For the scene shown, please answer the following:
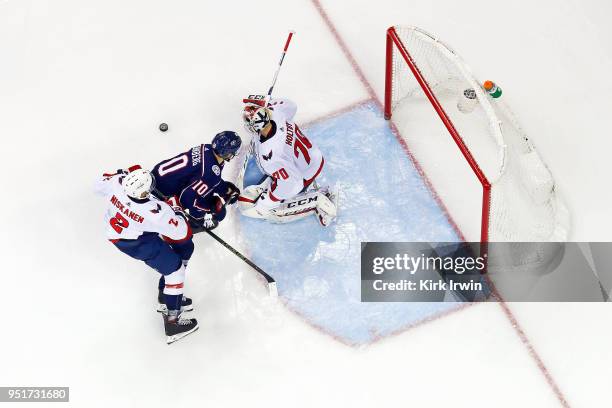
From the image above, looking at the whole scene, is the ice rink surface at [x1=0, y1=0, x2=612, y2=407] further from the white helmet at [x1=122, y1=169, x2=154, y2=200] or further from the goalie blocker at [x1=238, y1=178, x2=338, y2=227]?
the white helmet at [x1=122, y1=169, x2=154, y2=200]

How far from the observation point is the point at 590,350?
509 cm

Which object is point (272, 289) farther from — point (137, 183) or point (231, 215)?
point (137, 183)

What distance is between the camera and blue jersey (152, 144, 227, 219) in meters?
4.86

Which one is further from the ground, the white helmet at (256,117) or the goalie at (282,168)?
the white helmet at (256,117)

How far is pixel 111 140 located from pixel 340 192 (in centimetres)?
160

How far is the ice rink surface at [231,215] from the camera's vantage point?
5.09 m

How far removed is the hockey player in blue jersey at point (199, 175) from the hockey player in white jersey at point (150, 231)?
0.11 metres

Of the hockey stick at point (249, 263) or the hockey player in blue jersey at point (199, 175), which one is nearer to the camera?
the hockey player in blue jersey at point (199, 175)

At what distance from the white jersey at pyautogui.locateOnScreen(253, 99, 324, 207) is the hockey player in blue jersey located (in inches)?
7.7

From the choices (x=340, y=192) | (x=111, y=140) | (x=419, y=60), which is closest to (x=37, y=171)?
(x=111, y=140)

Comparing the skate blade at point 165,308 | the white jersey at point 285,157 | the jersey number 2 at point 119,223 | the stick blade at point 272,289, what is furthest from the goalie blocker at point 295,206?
the jersey number 2 at point 119,223

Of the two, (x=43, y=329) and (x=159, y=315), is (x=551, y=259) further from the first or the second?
(x=43, y=329)

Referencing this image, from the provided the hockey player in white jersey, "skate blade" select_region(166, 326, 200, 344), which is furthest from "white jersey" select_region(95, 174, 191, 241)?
"skate blade" select_region(166, 326, 200, 344)

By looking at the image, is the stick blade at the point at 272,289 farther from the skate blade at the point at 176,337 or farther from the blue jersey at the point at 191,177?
the blue jersey at the point at 191,177
